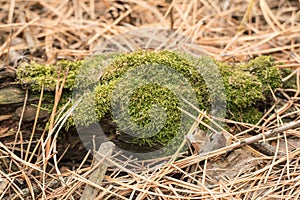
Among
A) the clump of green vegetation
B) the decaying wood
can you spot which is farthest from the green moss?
the decaying wood

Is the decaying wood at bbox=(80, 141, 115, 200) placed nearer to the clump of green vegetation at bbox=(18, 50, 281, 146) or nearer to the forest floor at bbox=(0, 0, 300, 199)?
the forest floor at bbox=(0, 0, 300, 199)

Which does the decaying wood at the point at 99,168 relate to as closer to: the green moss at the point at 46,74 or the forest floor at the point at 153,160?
the forest floor at the point at 153,160

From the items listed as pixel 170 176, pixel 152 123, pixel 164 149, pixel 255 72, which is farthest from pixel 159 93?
pixel 255 72

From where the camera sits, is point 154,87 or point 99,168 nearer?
point 99,168

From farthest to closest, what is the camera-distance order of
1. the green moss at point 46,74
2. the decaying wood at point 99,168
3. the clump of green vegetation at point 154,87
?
the green moss at point 46,74 → the clump of green vegetation at point 154,87 → the decaying wood at point 99,168

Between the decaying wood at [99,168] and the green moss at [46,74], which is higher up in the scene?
the green moss at [46,74]

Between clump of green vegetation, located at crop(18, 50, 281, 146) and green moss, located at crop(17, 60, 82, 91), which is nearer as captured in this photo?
clump of green vegetation, located at crop(18, 50, 281, 146)

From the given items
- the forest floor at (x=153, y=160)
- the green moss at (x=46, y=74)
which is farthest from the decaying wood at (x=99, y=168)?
the green moss at (x=46, y=74)

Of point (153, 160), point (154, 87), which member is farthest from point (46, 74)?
point (153, 160)

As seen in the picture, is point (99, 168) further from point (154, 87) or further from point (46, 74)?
point (46, 74)
